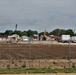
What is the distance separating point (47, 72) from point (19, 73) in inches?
59.4

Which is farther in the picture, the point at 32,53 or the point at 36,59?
the point at 32,53

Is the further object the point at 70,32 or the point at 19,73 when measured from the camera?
the point at 70,32

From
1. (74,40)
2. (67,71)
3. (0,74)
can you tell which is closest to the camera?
(0,74)

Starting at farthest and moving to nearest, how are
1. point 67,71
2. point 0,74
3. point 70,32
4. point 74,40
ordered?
point 70,32
point 74,40
point 67,71
point 0,74

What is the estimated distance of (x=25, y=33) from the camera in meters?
190

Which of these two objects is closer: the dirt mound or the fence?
the fence

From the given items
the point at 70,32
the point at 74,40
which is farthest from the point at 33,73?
the point at 70,32

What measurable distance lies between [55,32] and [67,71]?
184044mm

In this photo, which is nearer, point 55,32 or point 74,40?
point 74,40

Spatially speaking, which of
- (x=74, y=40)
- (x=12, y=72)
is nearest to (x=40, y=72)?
(x=12, y=72)

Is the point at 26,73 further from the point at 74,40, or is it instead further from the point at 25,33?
the point at 25,33

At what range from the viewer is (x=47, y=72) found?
46.3ft

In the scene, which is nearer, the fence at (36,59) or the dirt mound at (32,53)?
the fence at (36,59)

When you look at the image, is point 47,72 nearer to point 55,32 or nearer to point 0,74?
point 0,74
